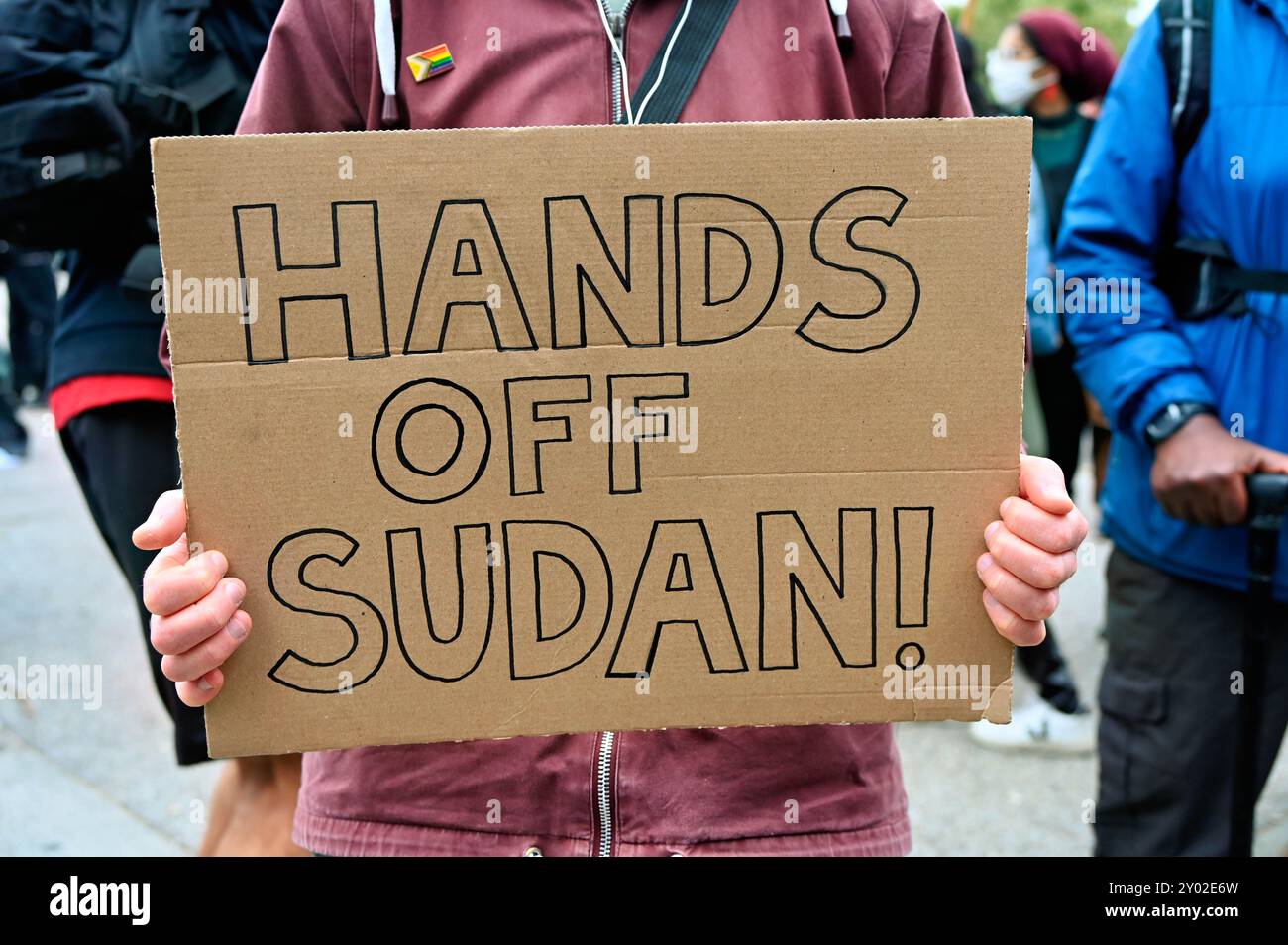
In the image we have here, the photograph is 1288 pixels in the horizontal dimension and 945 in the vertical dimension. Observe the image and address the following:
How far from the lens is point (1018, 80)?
4.75 meters

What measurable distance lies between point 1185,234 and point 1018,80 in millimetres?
Answer: 2736

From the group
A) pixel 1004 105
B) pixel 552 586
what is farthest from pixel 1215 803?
pixel 1004 105

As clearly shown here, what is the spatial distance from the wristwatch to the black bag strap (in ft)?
3.64

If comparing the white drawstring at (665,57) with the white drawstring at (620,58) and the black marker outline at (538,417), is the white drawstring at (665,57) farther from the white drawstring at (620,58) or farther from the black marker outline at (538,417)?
the black marker outline at (538,417)

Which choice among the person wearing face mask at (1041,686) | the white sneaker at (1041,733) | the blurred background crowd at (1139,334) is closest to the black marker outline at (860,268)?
the blurred background crowd at (1139,334)

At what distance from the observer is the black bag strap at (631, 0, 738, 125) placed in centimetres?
150

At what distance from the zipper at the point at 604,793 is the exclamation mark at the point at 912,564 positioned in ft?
1.22

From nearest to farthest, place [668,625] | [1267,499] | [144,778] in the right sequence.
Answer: [668,625]
[1267,499]
[144,778]

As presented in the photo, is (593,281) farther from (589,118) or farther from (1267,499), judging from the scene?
(1267,499)

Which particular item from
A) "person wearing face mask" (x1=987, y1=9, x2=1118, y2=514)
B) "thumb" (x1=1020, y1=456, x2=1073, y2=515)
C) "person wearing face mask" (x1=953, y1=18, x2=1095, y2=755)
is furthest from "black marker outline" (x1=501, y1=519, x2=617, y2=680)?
"person wearing face mask" (x1=987, y1=9, x2=1118, y2=514)

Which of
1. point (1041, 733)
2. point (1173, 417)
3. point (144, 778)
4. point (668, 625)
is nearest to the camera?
point (668, 625)

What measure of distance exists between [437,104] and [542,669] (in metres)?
0.68

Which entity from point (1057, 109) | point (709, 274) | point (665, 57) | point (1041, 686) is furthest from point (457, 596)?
point (1057, 109)

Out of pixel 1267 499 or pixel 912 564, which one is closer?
pixel 912 564
